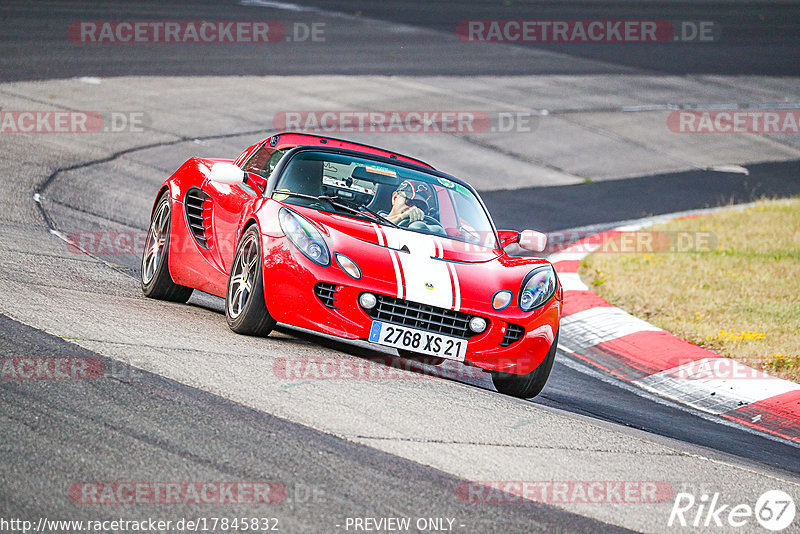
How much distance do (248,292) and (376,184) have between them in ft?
4.93

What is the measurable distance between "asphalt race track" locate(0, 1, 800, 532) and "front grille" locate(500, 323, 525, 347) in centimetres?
39

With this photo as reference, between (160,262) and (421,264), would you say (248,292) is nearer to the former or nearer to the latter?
(421,264)

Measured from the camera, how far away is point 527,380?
6.93m

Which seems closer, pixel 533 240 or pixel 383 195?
pixel 533 240

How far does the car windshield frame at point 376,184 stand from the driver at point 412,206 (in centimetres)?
5

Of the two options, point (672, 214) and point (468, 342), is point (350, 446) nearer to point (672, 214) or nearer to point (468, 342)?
point (468, 342)

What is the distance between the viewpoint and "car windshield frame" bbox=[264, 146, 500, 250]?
24.0ft

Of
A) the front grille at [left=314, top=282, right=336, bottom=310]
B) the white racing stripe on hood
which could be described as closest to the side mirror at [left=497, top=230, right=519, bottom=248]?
the white racing stripe on hood

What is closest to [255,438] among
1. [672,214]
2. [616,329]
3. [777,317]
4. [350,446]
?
[350,446]

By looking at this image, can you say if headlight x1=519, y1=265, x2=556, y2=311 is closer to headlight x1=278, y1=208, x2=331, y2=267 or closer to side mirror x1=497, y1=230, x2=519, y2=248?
side mirror x1=497, y1=230, x2=519, y2=248

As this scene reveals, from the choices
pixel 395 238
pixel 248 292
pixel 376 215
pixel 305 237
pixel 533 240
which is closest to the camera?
Result: pixel 305 237

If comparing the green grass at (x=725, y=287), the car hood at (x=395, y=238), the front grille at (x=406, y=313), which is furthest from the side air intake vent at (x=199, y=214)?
the green grass at (x=725, y=287)

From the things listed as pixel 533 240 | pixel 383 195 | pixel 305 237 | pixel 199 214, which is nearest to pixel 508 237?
pixel 533 240

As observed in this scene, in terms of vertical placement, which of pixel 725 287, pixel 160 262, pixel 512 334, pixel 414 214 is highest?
pixel 414 214
